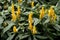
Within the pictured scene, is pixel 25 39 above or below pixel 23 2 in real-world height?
below

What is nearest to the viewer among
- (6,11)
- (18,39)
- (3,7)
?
(18,39)

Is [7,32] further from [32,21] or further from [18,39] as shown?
[32,21]

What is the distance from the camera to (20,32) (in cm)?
259

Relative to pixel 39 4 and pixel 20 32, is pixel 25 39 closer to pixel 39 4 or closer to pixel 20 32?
pixel 20 32

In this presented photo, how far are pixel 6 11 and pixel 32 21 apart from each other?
52cm

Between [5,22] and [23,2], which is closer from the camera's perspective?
[5,22]

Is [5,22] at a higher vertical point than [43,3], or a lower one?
lower

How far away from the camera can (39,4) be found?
307cm

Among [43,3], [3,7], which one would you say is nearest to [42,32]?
[43,3]

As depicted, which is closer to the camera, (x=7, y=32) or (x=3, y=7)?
(x=7, y=32)

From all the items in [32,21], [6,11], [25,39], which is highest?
[6,11]

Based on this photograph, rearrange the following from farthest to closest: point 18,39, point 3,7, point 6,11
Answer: point 3,7 → point 6,11 → point 18,39

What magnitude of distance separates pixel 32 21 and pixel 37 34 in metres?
0.19

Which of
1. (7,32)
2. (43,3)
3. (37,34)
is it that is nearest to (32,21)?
(37,34)
